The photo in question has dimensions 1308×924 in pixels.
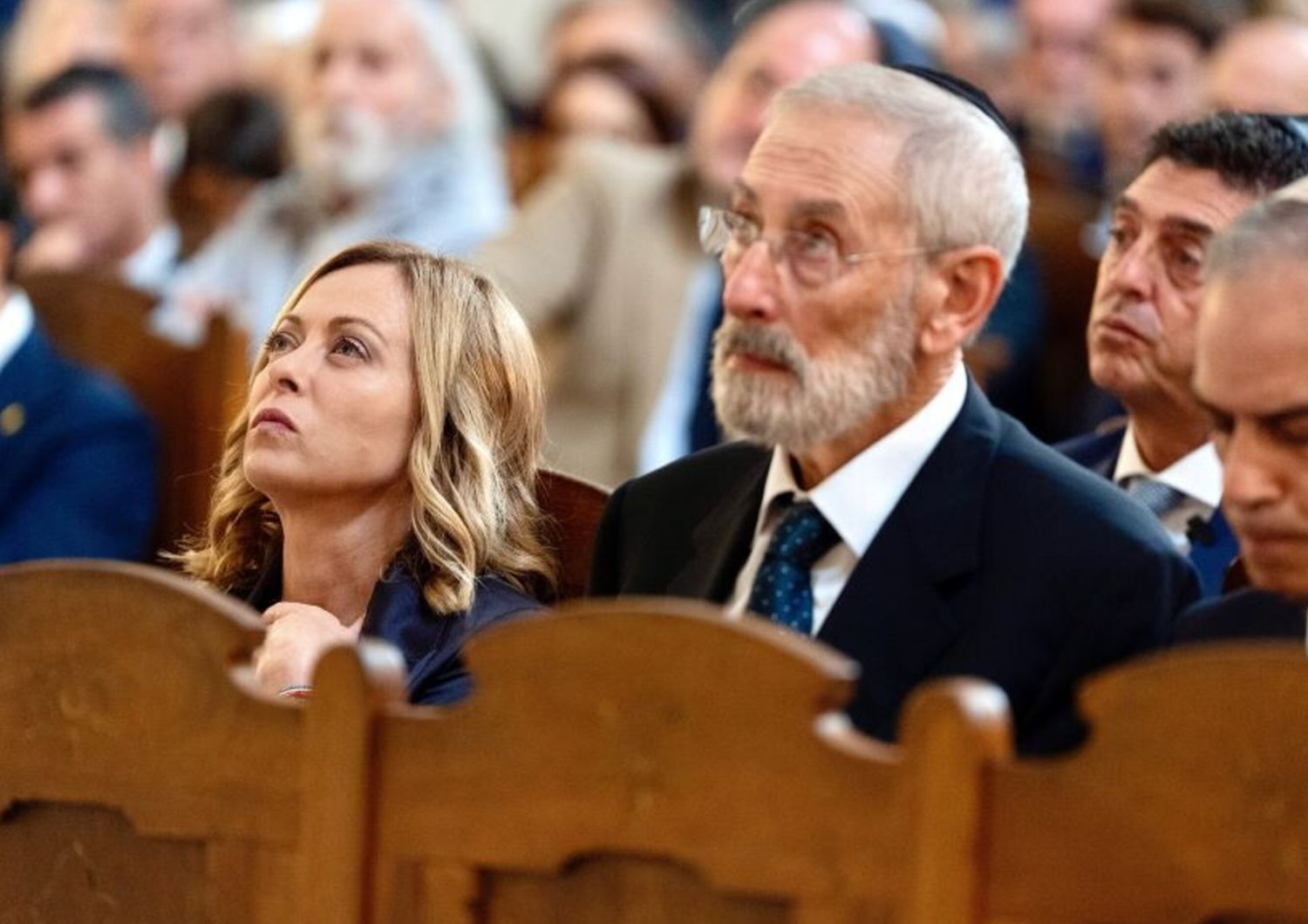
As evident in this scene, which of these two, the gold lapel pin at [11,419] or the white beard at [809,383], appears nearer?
the white beard at [809,383]

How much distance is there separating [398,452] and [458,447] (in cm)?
7

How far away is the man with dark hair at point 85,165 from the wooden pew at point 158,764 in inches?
126

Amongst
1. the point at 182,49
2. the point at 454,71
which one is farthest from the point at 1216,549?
the point at 182,49

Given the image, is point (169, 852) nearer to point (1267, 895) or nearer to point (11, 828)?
point (11, 828)

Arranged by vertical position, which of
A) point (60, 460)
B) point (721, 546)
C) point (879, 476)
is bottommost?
point (60, 460)

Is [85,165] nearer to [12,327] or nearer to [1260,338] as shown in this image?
[12,327]

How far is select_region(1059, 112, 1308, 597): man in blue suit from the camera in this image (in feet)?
8.59

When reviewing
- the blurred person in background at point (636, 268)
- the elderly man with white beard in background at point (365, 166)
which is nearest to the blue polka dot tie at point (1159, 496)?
the blurred person in background at point (636, 268)

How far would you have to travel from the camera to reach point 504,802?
182 cm

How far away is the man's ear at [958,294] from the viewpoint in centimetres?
242

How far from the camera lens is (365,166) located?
4945 mm

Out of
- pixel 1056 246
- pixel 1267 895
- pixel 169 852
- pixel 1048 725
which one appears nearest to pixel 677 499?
pixel 1048 725

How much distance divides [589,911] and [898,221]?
883 mm

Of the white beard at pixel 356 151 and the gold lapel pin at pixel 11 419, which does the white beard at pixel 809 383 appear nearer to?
the gold lapel pin at pixel 11 419
